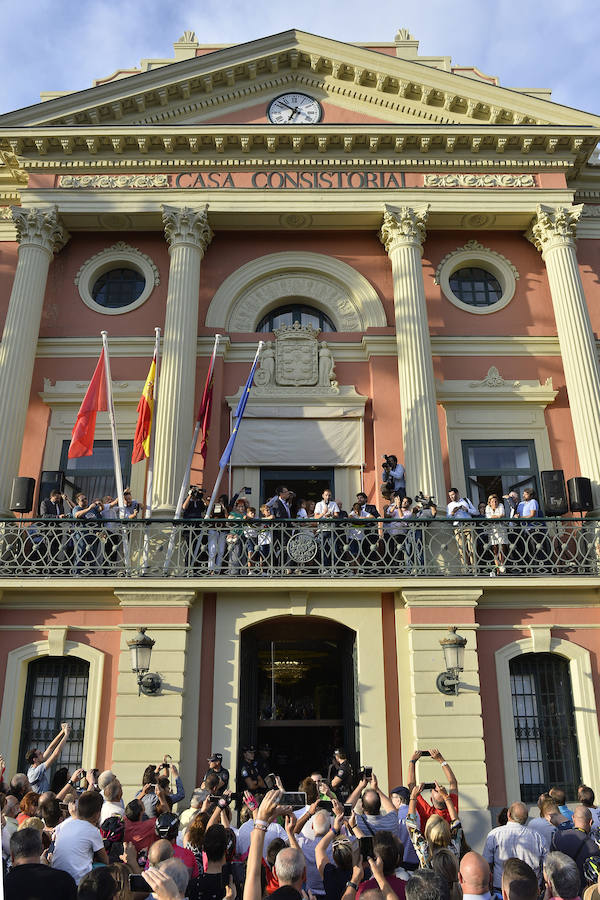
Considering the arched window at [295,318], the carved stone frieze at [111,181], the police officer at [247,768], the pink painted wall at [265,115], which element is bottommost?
the police officer at [247,768]

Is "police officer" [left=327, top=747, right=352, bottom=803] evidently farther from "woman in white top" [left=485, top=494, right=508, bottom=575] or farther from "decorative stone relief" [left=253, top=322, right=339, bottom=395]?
"decorative stone relief" [left=253, top=322, right=339, bottom=395]

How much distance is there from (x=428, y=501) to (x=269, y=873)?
31.9 feet

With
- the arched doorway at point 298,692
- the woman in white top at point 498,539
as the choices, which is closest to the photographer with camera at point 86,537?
the arched doorway at point 298,692

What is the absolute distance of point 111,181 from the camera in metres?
18.6

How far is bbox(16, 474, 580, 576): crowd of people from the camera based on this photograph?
562 inches

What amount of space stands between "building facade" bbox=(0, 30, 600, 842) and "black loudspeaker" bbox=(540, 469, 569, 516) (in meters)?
0.56

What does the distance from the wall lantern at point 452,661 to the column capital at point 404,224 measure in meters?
9.19

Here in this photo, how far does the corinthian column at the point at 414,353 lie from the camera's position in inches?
627

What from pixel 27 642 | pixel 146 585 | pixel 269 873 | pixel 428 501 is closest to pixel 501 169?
pixel 428 501

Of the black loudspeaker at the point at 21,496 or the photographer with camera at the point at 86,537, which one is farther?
the black loudspeaker at the point at 21,496

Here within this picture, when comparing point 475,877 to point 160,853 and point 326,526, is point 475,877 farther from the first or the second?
point 326,526

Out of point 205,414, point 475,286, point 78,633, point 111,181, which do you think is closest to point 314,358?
point 205,414

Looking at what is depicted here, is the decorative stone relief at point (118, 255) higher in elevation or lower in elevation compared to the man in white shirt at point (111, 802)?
higher

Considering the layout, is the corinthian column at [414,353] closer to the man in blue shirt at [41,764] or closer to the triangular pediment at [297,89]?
the triangular pediment at [297,89]
